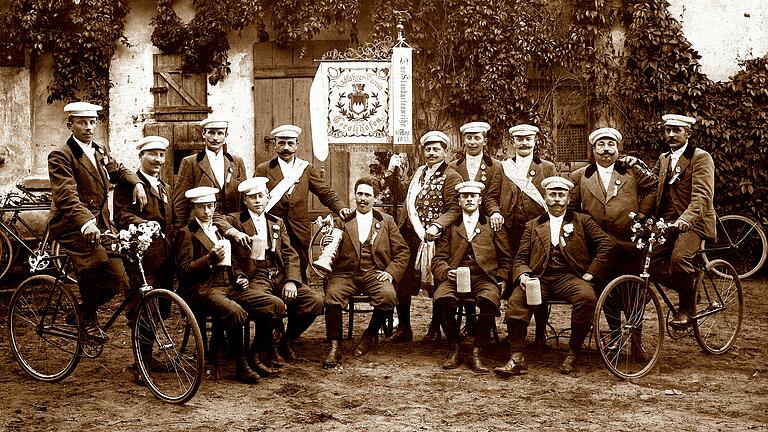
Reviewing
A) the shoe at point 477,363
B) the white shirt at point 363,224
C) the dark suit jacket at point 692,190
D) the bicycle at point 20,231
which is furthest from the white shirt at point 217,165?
the dark suit jacket at point 692,190

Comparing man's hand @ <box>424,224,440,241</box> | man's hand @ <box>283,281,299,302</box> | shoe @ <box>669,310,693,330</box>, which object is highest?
man's hand @ <box>424,224,440,241</box>

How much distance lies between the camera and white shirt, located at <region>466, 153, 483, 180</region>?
746cm

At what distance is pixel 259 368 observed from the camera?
6461 mm

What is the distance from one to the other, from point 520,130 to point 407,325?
1970mm

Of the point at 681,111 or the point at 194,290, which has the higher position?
the point at 681,111

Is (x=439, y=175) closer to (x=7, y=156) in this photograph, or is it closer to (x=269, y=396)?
(x=269, y=396)

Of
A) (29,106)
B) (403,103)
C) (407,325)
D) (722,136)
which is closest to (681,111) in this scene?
(722,136)

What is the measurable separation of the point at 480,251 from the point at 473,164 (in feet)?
2.94

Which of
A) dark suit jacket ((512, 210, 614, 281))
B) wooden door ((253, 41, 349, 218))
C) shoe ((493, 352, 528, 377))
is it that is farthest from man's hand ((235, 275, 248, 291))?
wooden door ((253, 41, 349, 218))

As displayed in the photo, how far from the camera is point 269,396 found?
5.97m

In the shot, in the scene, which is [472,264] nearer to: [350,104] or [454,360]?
[454,360]

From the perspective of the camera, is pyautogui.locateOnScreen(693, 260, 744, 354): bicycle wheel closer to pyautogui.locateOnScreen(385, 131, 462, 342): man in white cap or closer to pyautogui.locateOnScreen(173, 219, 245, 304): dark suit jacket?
pyautogui.locateOnScreen(385, 131, 462, 342): man in white cap

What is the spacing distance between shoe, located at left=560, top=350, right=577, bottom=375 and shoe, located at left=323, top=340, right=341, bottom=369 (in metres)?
1.72

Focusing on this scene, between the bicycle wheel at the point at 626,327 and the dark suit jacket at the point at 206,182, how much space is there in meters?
3.04
